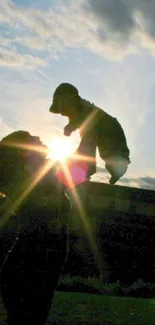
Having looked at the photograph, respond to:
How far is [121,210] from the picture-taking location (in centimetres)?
972

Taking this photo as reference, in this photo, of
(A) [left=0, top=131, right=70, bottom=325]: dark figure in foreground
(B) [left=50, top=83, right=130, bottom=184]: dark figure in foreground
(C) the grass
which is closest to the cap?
(B) [left=50, top=83, right=130, bottom=184]: dark figure in foreground

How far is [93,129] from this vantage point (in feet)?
7.82

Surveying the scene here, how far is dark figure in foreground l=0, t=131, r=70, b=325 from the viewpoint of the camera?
148 centimetres

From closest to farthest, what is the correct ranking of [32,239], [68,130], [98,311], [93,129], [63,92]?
[32,239], [63,92], [93,129], [68,130], [98,311]

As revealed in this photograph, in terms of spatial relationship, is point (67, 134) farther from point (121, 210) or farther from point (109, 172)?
point (121, 210)

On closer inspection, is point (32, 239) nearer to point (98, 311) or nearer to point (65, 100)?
point (65, 100)

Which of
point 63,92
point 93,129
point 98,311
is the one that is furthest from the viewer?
point 98,311

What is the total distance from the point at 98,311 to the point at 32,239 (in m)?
1.81

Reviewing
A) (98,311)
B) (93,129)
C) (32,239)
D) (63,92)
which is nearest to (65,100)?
(63,92)

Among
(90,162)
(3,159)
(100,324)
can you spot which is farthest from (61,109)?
(100,324)

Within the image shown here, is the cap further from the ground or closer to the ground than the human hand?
further from the ground

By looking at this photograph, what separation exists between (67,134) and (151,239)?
797cm

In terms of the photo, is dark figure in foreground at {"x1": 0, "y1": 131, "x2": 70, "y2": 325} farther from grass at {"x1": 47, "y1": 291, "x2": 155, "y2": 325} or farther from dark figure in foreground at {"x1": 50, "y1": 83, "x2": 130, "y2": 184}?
grass at {"x1": 47, "y1": 291, "x2": 155, "y2": 325}

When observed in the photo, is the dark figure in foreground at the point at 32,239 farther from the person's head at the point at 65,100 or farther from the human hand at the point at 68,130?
the human hand at the point at 68,130
